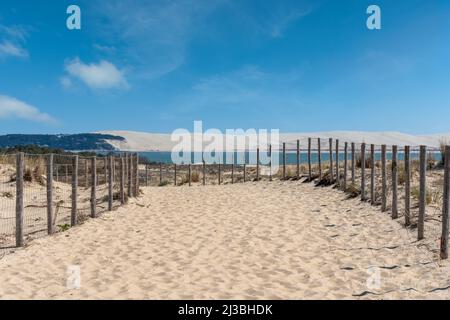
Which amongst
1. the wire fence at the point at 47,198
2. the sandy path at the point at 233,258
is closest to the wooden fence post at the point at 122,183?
the wire fence at the point at 47,198

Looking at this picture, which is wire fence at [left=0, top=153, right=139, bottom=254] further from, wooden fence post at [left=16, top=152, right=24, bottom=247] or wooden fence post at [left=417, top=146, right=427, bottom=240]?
wooden fence post at [left=417, top=146, right=427, bottom=240]

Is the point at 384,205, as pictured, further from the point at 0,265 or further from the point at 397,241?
the point at 0,265

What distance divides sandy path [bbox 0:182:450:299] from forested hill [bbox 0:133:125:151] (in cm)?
11474

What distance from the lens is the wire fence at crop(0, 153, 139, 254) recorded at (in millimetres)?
8193

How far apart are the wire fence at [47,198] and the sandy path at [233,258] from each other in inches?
19.9

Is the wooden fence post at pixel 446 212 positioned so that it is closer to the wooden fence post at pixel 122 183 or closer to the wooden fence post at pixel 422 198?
the wooden fence post at pixel 422 198

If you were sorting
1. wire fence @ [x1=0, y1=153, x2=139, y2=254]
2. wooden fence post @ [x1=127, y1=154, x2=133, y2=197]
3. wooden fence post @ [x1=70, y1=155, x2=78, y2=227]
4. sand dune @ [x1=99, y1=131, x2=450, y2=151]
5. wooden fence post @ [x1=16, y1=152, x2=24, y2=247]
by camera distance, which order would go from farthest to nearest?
sand dune @ [x1=99, y1=131, x2=450, y2=151]
wooden fence post @ [x1=127, y1=154, x2=133, y2=197]
wooden fence post @ [x1=70, y1=155, x2=78, y2=227]
wire fence @ [x1=0, y1=153, x2=139, y2=254]
wooden fence post @ [x1=16, y1=152, x2=24, y2=247]

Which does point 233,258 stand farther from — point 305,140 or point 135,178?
point 305,140

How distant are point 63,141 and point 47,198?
425 feet

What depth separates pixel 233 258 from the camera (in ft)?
23.1

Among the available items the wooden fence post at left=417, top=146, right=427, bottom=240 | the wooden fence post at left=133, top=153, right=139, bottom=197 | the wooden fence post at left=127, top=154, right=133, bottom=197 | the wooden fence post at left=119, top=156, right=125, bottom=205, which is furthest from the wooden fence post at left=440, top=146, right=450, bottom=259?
the wooden fence post at left=133, top=153, right=139, bottom=197
